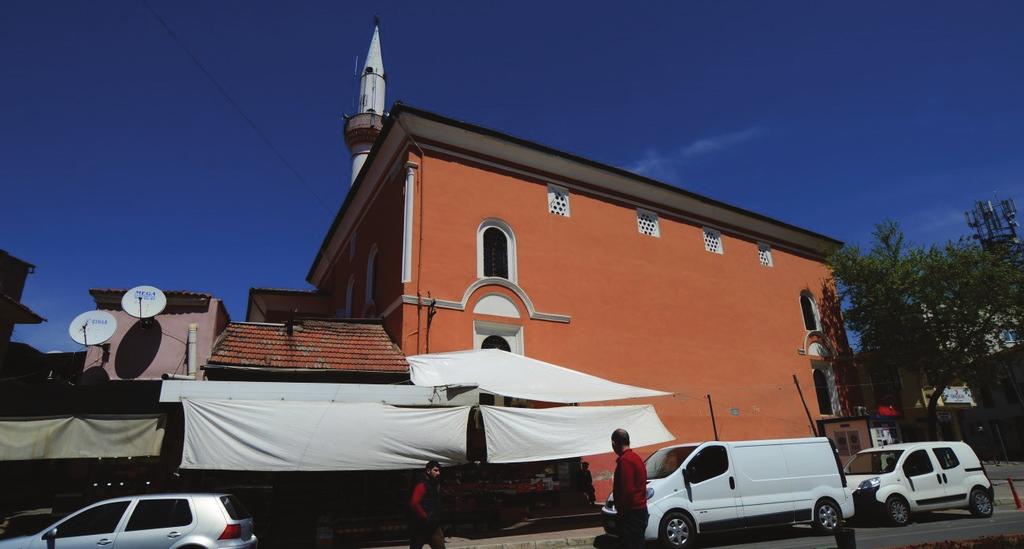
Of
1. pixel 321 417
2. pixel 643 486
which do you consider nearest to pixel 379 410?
pixel 321 417

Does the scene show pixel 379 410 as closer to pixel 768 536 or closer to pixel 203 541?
pixel 203 541

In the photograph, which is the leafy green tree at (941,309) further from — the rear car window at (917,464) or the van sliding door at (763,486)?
the van sliding door at (763,486)

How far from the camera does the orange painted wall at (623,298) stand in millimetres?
13641

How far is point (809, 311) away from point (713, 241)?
514 centimetres

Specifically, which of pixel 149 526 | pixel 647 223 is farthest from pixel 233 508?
pixel 647 223

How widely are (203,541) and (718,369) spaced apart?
45.1 ft

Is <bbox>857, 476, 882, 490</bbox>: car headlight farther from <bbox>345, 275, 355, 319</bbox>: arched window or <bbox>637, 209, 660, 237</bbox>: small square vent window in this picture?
<bbox>345, 275, 355, 319</bbox>: arched window

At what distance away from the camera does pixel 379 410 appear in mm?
9211

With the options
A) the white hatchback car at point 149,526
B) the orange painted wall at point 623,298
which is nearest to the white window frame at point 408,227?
the orange painted wall at point 623,298

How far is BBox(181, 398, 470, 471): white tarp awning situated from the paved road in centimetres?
303

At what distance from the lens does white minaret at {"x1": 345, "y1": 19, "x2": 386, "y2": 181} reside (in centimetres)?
2422

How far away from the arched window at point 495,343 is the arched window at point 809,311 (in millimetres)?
11964

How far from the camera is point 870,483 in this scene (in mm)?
10867

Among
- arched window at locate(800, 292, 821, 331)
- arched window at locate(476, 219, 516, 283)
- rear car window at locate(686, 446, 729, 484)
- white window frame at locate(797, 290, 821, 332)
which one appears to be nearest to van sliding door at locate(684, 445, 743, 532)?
rear car window at locate(686, 446, 729, 484)
